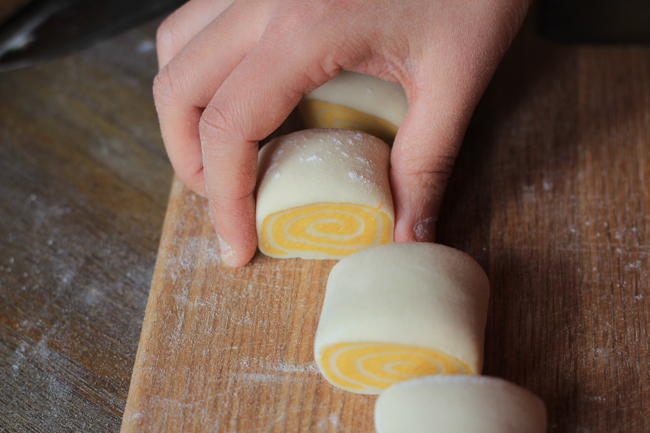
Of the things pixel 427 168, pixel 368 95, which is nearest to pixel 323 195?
pixel 427 168

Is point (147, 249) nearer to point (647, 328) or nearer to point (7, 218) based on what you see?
point (7, 218)

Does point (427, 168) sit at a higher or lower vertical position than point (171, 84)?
lower

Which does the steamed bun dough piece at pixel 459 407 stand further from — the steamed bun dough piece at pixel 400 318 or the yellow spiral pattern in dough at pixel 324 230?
the yellow spiral pattern in dough at pixel 324 230

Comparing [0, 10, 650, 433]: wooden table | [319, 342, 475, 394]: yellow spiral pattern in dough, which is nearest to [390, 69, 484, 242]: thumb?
[0, 10, 650, 433]: wooden table

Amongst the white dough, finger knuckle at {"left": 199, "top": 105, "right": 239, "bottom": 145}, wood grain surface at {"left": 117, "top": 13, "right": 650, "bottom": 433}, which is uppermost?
finger knuckle at {"left": 199, "top": 105, "right": 239, "bottom": 145}

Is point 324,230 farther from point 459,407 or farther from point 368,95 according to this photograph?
point 459,407

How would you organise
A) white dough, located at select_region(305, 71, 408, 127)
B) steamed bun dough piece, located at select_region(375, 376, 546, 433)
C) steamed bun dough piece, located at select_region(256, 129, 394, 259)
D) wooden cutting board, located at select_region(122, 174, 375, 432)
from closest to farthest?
steamed bun dough piece, located at select_region(375, 376, 546, 433)
wooden cutting board, located at select_region(122, 174, 375, 432)
steamed bun dough piece, located at select_region(256, 129, 394, 259)
white dough, located at select_region(305, 71, 408, 127)

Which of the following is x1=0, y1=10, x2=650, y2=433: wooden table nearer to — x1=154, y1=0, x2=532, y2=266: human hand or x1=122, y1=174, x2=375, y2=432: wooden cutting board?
x1=122, y1=174, x2=375, y2=432: wooden cutting board
